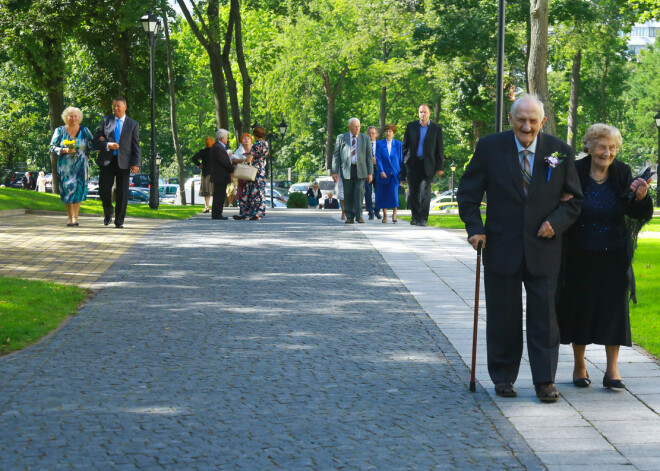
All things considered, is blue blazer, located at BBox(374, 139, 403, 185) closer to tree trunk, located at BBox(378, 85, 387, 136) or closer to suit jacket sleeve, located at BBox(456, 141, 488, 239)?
suit jacket sleeve, located at BBox(456, 141, 488, 239)

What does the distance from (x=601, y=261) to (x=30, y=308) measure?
5.02 meters

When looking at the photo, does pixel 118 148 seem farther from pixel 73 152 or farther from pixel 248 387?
pixel 248 387

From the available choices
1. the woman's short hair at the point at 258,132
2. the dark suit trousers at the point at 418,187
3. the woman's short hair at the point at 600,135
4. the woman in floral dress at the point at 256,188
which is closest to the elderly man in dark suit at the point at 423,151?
the dark suit trousers at the point at 418,187

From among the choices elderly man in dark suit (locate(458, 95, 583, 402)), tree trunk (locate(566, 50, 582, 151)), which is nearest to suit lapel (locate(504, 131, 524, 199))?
elderly man in dark suit (locate(458, 95, 583, 402))

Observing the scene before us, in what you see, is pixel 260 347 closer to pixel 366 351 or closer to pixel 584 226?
pixel 366 351

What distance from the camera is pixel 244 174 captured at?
68.5 ft

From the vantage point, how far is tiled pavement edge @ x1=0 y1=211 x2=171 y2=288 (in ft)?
37.6

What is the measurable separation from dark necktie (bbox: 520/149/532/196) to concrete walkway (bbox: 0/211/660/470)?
4.22 ft

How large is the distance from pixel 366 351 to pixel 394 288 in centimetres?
343

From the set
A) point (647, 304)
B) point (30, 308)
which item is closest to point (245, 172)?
point (647, 304)

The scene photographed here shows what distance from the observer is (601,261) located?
6336 millimetres

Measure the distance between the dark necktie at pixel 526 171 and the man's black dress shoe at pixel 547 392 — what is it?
1172 millimetres

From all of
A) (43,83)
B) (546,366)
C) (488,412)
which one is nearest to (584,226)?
(546,366)

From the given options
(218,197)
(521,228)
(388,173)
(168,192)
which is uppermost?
(388,173)
